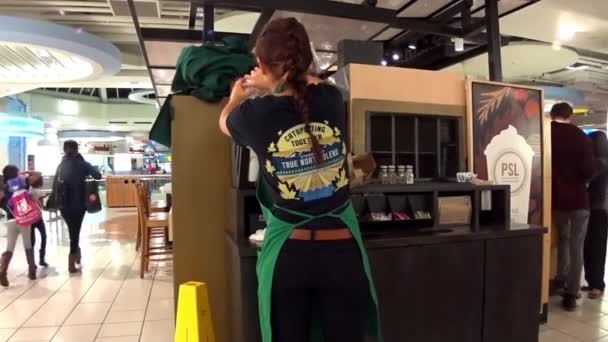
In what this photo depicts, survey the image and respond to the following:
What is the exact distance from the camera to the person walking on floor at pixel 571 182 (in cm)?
402

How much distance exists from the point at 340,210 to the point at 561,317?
3.27 meters

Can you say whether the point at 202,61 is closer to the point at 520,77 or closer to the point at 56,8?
the point at 56,8

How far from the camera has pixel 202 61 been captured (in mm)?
2455

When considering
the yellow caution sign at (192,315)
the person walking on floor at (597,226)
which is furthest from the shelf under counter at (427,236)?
the person walking on floor at (597,226)

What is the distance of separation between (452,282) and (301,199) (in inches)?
51.7

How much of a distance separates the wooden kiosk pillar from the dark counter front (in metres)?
0.16

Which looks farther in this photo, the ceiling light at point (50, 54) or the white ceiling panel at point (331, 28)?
the ceiling light at point (50, 54)

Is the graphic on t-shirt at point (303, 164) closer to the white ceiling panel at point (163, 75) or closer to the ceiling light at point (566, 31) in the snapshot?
the white ceiling panel at point (163, 75)

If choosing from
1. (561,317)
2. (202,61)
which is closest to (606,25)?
(561,317)

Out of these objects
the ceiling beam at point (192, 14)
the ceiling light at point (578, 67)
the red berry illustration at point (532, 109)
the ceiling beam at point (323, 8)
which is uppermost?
the ceiling light at point (578, 67)

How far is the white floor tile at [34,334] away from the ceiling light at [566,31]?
582 cm

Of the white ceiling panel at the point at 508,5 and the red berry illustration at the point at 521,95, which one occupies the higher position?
the white ceiling panel at the point at 508,5

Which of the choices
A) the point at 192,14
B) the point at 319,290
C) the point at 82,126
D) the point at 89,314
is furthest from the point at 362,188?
the point at 82,126

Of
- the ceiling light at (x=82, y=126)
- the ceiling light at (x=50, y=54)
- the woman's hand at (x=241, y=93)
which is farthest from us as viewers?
the ceiling light at (x=82, y=126)
